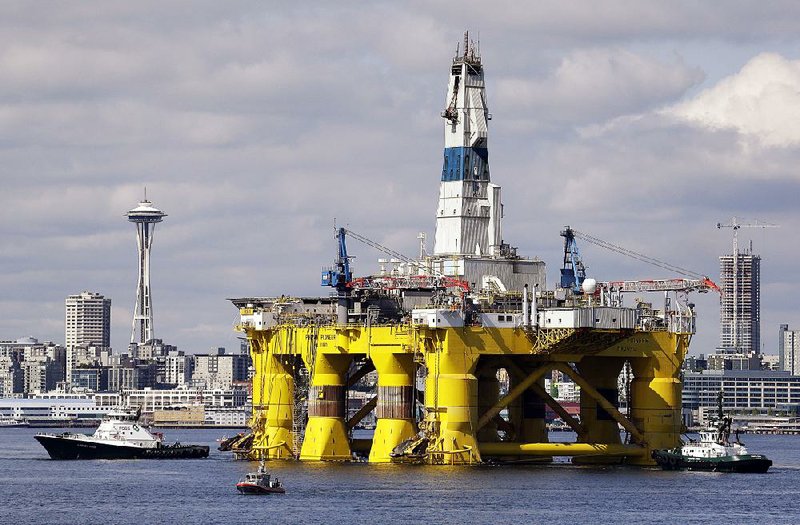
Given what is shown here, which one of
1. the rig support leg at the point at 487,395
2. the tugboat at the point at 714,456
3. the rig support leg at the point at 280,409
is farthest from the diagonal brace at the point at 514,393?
the rig support leg at the point at 280,409

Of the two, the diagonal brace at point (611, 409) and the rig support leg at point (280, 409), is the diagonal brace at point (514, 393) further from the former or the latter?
the rig support leg at point (280, 409)

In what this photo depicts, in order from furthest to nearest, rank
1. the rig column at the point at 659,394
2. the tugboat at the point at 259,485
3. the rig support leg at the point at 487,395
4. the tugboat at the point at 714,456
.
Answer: the rig support leg at the point at 487,395 < the rig column at the point at 659,394 < the tugboat at the point at 714,456 < the tugboat at the point at 259,485

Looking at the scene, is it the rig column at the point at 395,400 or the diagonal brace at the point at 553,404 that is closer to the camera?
the rig column at the point at 395,400

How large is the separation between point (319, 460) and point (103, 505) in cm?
2125

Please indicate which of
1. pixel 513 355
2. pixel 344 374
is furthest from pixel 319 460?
pixel 513 355

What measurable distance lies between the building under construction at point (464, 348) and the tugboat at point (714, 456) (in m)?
1.25

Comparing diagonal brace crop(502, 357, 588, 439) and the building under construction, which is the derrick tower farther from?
diagonal brace crop(502, 357, 588, 439)

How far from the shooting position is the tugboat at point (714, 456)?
Answer: 106750 mm

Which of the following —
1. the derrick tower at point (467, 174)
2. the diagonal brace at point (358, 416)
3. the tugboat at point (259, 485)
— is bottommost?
the tugboat at point (259, 485)

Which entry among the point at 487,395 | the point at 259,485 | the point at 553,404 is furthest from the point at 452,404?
the point at 259,485

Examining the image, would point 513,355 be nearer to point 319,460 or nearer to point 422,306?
point 422,306

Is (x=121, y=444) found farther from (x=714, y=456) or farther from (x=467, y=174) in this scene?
(x=714, y=456)

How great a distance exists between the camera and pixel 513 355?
346ft

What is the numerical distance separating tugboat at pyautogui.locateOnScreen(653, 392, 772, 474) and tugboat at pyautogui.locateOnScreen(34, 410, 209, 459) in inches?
1257
